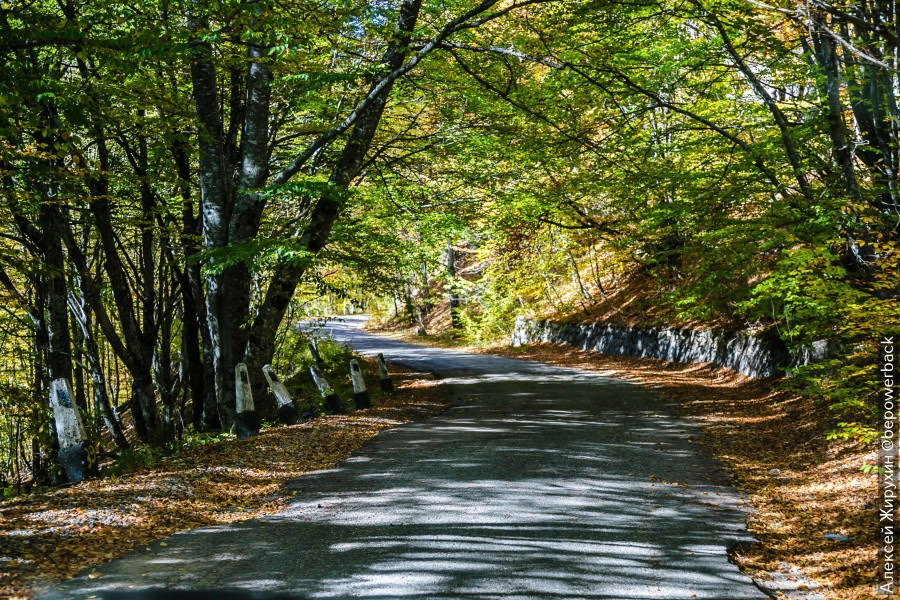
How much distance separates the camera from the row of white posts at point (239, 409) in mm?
7074

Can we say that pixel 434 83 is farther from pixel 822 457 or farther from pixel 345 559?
pixel 345 559

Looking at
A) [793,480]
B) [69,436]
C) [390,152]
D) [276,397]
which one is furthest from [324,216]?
[793,480]

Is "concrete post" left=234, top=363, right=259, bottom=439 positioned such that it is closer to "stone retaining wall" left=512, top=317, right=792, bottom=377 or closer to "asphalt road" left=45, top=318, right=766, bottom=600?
"asphalt road" left=45, top=318, right=766, bottom=600

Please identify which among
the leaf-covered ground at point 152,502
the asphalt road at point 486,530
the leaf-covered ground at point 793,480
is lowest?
the leaf-covered ground at point 793,480

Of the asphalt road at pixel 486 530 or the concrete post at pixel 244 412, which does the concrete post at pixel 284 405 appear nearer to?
the concrete post at pixel 244 412

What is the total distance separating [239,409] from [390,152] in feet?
30.0

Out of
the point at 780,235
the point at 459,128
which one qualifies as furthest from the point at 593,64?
the point at 780,235

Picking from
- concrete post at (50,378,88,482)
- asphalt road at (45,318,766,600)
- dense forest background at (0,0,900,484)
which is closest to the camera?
asphalt road at (45,318,766,600)

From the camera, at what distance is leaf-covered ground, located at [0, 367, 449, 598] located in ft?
15.3

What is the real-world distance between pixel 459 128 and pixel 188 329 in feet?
23.9

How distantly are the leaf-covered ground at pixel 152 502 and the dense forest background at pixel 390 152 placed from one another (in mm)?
1693

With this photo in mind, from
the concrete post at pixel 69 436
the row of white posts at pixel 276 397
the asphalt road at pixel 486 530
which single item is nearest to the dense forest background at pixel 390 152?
the concrete post at pixel 69 436

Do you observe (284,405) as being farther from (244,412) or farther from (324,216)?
(324,216)

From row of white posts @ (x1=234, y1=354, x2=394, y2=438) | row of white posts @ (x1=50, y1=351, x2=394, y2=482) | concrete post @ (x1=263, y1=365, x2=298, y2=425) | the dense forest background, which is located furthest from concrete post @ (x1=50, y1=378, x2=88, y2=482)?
concrete post @ (x1=263, y1=365, x2=298, y2=425)
